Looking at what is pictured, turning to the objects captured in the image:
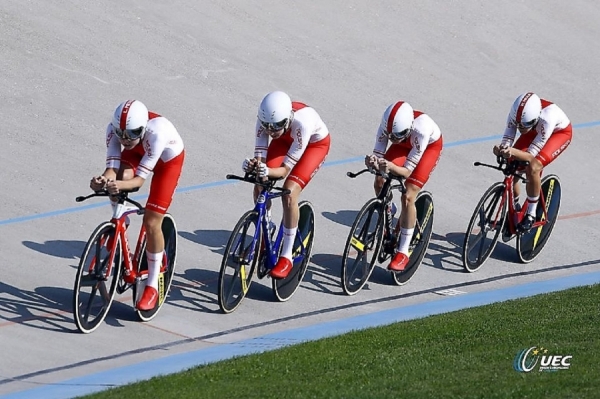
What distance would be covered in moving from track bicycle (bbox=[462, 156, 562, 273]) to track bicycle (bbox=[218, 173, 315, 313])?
5.15 ft

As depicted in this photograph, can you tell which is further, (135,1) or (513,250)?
→ (135,1)

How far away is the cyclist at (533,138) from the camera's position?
1015 cm

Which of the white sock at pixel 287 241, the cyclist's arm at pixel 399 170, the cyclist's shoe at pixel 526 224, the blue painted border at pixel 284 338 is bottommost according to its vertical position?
the blue painted border at pixel 284 338

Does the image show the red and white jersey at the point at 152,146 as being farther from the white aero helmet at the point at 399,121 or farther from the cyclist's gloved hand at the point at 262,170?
the white aero helmet at the point at 399,121

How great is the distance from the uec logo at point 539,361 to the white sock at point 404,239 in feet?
7.84

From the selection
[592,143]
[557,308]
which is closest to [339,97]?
[592,143]

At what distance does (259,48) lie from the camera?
1495 centimetres

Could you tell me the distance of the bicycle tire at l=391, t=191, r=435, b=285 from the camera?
997 centimetres

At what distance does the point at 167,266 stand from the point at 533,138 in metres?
3.54

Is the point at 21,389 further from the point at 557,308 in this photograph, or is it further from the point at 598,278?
the point at 598,278

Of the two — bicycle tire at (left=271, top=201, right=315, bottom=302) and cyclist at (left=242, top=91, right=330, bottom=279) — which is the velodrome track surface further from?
cyclist at (left=242, top=91, right=330, bottom=279)

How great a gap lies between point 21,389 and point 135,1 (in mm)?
8957

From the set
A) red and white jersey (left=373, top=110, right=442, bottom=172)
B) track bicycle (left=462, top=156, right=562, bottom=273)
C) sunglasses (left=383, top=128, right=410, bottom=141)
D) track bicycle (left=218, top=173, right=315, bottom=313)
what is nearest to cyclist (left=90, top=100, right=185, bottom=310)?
track bicycle (left=218, top=173, right=315, bottom=313)

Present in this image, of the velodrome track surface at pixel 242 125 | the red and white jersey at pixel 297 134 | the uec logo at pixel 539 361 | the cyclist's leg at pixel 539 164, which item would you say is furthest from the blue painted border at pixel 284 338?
the uec logo at pixel 539 361
